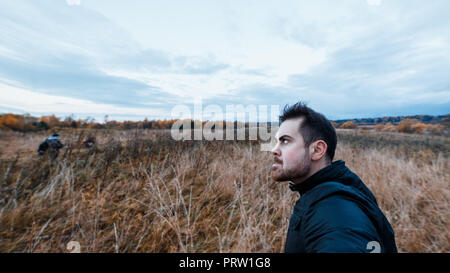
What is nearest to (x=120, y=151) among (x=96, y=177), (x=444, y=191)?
(x=96, y=177)

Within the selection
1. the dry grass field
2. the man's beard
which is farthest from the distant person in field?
the man's beard

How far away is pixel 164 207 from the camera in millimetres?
2668

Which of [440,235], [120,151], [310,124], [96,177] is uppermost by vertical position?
[310,124]

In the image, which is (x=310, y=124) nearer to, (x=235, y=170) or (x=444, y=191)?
(x=235, y=170)

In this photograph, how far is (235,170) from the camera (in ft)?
14.3

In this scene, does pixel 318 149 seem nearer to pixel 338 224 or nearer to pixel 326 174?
pixel 326 174

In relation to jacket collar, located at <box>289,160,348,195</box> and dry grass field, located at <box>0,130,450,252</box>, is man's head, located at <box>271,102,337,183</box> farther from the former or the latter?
dry grass field, located at <box>0,130,450,252</box>

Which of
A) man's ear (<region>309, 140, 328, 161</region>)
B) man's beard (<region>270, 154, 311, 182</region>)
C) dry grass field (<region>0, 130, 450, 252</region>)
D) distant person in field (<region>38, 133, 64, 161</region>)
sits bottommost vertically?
dry grass field (<region>0, 130, 450, 252</region>)

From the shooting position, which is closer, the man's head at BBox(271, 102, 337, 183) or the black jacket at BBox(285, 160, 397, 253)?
the black jacket at BBox(285, 160, 397, 253)

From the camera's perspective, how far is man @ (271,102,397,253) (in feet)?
2.83

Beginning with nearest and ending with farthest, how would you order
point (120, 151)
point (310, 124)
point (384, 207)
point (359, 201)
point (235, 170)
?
point (359, 201)
point (310, 124)
point (384, 207)
point (235, 170)
point (120, 151)

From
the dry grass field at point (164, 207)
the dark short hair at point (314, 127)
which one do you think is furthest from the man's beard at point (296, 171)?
the dry grass field at point (164, 207)

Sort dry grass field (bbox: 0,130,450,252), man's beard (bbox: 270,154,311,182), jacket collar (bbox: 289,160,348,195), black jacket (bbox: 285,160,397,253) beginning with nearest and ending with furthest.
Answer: black jacket (bbox: 285,160,397,253), jacket collar (bbox: 289,160,348,195), man's beard (bbox: 270,154,311,182), dry grass field (bbox: 0,130,450,252)

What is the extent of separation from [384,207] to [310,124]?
3.46 meters
